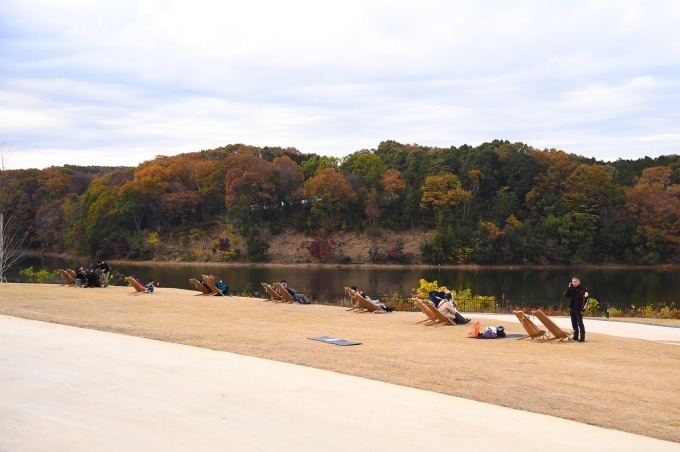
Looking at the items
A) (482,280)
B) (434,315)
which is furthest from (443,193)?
(434,315)

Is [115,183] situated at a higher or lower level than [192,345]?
higher

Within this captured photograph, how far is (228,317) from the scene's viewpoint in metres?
19.4

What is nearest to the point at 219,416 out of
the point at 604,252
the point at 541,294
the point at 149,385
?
the point at 149,385

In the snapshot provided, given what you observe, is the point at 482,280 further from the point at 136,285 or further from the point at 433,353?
the point at 433,353

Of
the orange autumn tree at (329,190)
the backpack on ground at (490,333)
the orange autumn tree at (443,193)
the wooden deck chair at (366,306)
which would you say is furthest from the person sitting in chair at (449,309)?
the orange autumn tree at (329,190)

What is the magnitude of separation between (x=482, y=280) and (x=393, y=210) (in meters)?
28.7

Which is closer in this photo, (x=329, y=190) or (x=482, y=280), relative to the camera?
(x=482, y=280)

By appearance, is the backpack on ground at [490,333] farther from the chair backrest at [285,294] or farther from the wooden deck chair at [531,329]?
the chair backrest at [285,294]

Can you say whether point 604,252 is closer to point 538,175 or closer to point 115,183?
point 538,175

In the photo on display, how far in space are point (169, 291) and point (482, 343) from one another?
1651 cm

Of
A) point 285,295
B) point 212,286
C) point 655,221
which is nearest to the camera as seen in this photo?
point 285,295

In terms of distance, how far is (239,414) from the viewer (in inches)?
331

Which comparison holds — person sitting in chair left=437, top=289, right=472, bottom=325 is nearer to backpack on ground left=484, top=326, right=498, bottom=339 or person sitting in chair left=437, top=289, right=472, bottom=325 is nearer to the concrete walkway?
backpack on ground left=484, top=326, right=498, bottom=339

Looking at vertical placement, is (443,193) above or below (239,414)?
above
